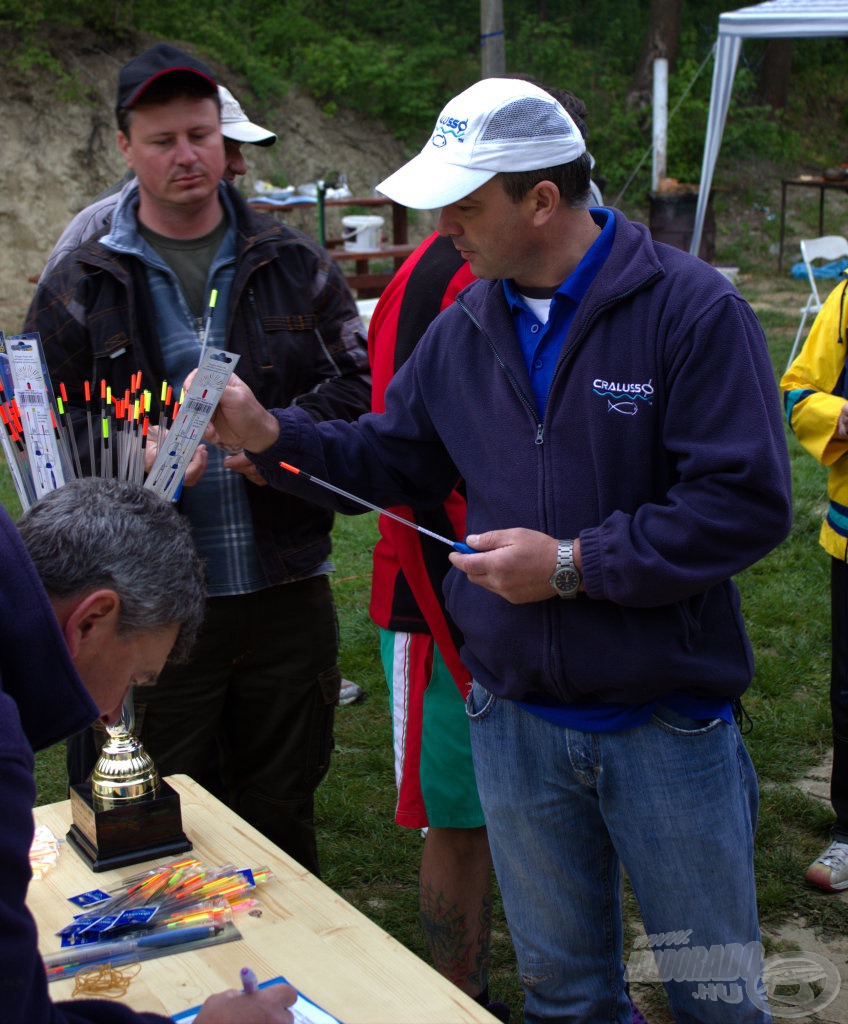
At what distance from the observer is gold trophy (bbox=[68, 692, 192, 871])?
72.6 inches

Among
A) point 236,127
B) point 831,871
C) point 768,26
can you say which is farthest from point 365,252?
point 831,871

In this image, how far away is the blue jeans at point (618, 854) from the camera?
1.72m

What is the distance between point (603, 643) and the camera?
1.72 m

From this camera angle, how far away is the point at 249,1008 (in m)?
1.35

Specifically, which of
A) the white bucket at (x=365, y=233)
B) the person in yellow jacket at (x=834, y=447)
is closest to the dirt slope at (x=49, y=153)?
the white bucket at (x=365, y=233)

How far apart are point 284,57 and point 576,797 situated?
15.0 m

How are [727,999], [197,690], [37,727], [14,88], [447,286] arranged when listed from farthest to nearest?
[14,88] → [197,690] → [447,286] → [727,999] → [37,727]

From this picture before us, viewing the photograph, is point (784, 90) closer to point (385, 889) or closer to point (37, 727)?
point (385, 889)

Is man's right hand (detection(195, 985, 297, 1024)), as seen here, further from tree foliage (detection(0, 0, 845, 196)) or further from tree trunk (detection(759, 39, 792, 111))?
tree trunk (detection(759, 39, 792, 111))

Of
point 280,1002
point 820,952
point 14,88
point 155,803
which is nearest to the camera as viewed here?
point 280,1002

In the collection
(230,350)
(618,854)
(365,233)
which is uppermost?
(230,350)

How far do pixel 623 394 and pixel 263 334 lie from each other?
1064mm

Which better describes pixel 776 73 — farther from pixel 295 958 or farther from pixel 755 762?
pixel 295 958

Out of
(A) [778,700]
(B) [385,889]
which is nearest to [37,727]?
(B) [385,889]
